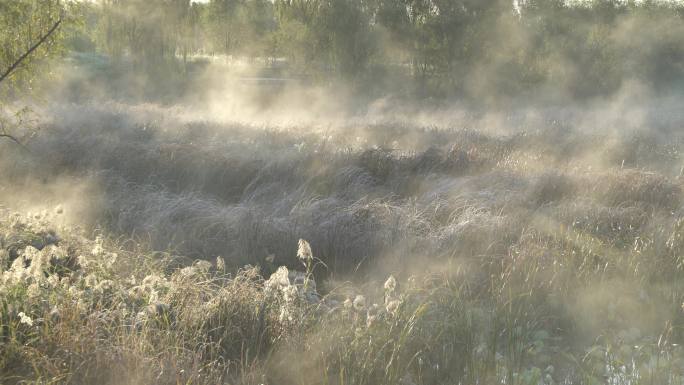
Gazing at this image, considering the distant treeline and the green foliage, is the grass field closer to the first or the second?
the green foliage

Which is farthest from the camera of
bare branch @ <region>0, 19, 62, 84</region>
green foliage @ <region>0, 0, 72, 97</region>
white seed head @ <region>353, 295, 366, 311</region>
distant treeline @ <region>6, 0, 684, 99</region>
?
distant treeline @ <region>6, 0, 684, 99</region>

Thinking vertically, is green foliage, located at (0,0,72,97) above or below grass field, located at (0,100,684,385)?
above

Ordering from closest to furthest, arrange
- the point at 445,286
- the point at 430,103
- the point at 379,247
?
the point at 445,286, the point at 379,247, the point at 430,103

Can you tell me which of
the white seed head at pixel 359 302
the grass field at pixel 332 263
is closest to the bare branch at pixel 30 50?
the grass field at pixel 332 263

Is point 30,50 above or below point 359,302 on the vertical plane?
above

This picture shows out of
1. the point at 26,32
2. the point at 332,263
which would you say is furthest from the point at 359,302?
the point at 26,32

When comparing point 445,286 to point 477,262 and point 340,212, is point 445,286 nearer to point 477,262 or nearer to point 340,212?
point 477,262

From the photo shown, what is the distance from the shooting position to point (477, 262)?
225 inches

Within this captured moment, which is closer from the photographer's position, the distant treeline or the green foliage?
the green foliage

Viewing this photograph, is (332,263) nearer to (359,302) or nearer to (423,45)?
(359,302)

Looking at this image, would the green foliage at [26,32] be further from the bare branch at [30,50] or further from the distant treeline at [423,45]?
the distant treeline at [423,45]

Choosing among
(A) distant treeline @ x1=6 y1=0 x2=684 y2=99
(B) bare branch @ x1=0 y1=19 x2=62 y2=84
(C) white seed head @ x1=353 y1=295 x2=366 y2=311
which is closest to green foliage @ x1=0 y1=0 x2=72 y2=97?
(B) bare branch @ x1=0 y1=19 x2=62 y2=84

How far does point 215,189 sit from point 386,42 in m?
22.5

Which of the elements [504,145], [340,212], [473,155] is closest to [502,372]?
[340,212]
